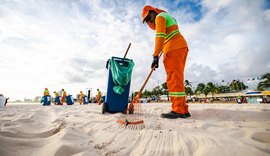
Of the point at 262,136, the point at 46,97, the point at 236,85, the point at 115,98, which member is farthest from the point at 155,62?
the point at 236,85

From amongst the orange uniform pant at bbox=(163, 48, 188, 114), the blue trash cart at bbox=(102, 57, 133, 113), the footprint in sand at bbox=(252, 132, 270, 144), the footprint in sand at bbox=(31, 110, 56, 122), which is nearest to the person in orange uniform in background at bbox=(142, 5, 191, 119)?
the orange uniform pant at bbox=(163, 48, 188, 114)

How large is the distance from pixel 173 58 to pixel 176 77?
36 centimetres

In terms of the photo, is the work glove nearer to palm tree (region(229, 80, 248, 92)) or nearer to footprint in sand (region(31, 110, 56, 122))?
footprint in sand (region(31, 110, 56, 122))

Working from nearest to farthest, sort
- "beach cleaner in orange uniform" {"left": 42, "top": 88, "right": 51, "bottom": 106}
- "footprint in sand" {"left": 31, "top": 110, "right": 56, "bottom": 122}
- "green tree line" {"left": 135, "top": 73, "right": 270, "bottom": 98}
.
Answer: "footprint in sand" {"left": 31, "top": 110, "right": 56, "bottom": 122} → "beach cleaner in orange uniform" {"left": 42, "top": 88, "right": 51, "bottom": 106} → "green tree line" {"left": 135, "top": 73, "right": 270, "bottom": 98}

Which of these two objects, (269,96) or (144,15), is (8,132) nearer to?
(144,15)

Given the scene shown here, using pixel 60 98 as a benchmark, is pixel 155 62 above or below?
above

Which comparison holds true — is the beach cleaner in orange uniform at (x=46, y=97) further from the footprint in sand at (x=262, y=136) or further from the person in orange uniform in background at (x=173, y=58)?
the footprint in sand at (x=262, y=136)

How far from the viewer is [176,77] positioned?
7.59ft

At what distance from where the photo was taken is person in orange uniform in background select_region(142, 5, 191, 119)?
2287 mm

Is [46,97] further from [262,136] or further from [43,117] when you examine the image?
[262,136]

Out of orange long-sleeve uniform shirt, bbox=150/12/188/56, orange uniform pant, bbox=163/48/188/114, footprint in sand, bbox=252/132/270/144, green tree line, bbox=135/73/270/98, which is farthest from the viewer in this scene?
green tree line, bbox=135/73/270/98

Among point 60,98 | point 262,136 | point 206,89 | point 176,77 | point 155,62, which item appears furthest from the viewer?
point 206,89

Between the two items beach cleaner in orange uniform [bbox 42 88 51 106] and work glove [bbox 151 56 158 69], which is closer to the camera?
work glove [bbox 151 56 158 69]

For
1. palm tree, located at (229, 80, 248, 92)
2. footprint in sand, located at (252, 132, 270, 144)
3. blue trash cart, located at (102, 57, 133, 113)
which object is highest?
palm tree, located at (229, 80, 248, 92)
